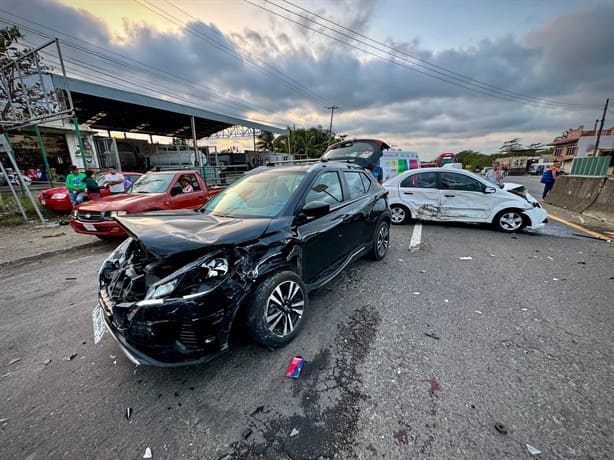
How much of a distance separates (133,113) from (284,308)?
21.9 meters

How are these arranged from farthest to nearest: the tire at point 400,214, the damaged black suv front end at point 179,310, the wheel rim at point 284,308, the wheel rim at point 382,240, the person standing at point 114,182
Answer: the person standing at point 114,182, the tire at point 400,214, the wheel rim at point 382,240, the wheel rim at point 284,308, the damaged black suv front end at point 179,310

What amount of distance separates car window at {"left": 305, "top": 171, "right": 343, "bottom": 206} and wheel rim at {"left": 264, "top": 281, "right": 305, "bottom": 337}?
991mm

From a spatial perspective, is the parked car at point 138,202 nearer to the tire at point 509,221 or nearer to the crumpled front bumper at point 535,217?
the tire at point 509,221

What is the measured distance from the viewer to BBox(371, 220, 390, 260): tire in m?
4.36

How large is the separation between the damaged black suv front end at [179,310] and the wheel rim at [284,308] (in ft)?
1.19

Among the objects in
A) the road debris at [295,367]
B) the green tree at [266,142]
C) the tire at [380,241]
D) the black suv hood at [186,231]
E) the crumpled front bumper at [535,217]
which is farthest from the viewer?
the green tree at [266,142]

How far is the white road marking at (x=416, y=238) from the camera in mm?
5302

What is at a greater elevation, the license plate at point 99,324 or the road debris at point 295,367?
the license plate at point 99,324

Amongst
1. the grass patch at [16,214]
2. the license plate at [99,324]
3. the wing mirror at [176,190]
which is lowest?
the grass patch at [16,214]

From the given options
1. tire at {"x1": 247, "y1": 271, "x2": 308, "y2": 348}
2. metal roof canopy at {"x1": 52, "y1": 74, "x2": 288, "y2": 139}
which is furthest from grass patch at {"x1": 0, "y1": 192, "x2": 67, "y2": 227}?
tire at {"x1": 247, "y1": 271, "x2": 308, "y2": 348}

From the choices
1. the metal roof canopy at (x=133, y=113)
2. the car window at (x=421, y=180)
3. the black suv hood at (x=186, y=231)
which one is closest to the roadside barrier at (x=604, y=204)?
the car window at (x=421, y=180)

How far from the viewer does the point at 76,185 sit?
7.88 m

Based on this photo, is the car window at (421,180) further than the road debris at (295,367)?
Yes

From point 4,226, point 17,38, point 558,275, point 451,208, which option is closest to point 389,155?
point 451,208
